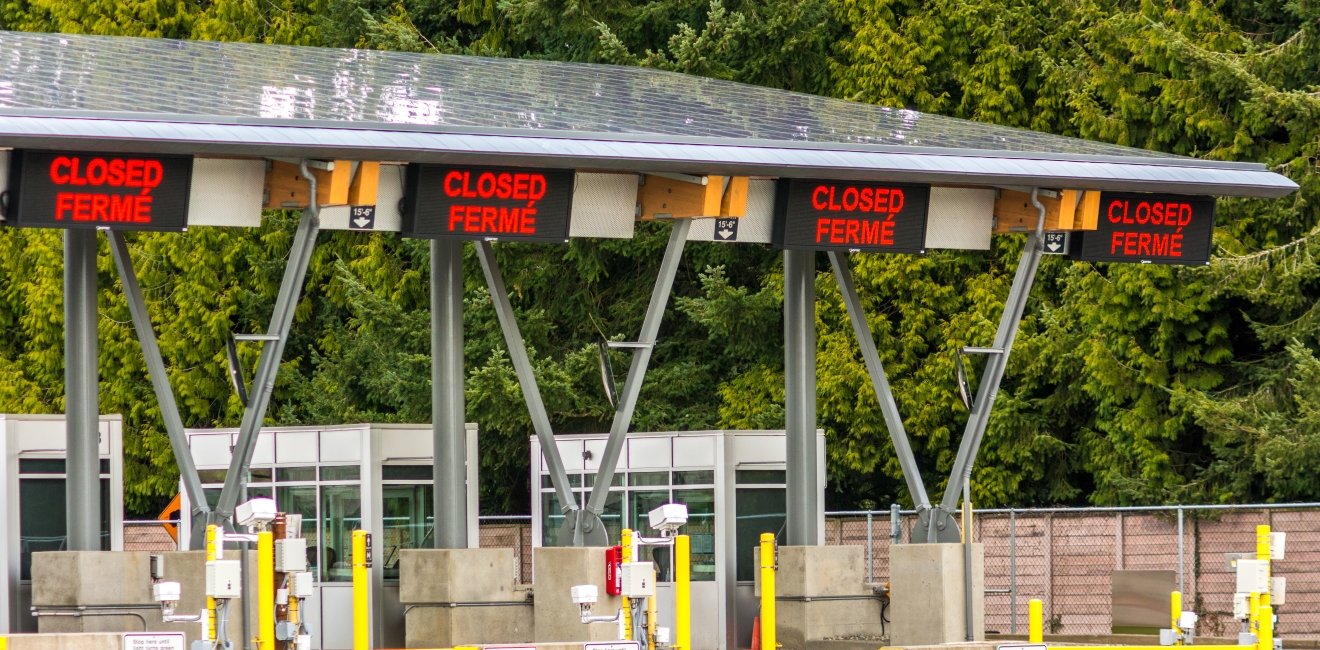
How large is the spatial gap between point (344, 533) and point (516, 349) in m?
4.51

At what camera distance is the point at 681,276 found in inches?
1523

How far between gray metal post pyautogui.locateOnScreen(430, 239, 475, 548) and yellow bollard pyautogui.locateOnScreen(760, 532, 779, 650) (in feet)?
Result: 13.4

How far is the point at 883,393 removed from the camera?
798 inches

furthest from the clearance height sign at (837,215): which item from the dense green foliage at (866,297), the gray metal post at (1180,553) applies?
the dense green foliage at (866,297)

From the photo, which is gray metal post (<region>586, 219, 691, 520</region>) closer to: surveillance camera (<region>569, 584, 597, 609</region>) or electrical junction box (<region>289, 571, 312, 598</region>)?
surveillance camera (<region>569, 584, 597, 609</region>)

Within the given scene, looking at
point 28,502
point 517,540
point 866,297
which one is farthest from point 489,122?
point 866,297

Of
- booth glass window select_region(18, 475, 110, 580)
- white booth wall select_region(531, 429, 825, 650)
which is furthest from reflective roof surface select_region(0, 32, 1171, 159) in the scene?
booth glass window select_region(18, 475, 110, 580)

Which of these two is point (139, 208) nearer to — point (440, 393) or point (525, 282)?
point (440, 393)

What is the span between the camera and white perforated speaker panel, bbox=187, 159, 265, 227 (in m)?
16.4

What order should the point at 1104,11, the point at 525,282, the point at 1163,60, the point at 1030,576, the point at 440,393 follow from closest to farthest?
the point at 440,393 < the point at 1030,576 < the point at 1163,60 < the point at 1104,11 < the point at 525,282

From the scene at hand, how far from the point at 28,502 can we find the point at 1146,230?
10753mm

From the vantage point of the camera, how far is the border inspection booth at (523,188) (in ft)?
52.0

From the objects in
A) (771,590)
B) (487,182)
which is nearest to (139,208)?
(487,182)

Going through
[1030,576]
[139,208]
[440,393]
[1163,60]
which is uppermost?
[1163,60]
